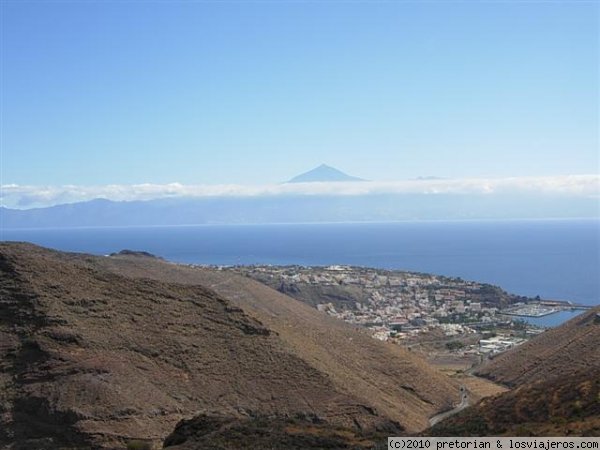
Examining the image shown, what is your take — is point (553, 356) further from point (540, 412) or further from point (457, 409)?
point (540, 412)

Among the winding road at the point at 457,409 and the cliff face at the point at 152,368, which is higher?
the cliff face at the point at 152,368

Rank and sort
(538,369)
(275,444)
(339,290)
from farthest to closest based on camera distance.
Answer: (339,290) < (538,369) < (275,444)

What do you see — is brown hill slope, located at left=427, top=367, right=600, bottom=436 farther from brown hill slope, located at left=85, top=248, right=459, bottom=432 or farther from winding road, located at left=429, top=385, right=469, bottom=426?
winding road, located at left=429, top=385, right=469, bottom=426

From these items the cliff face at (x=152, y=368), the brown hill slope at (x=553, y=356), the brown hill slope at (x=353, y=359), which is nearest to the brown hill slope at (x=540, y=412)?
the cliff face at (x=152, y=368)

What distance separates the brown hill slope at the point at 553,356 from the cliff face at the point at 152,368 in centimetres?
745

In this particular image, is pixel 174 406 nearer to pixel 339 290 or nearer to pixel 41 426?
pixel 41 426

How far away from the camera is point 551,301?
110688 mm

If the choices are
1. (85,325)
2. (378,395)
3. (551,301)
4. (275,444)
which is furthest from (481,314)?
(275,444)

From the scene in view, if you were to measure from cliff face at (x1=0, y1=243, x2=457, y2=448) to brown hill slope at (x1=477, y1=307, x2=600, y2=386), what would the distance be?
745cm

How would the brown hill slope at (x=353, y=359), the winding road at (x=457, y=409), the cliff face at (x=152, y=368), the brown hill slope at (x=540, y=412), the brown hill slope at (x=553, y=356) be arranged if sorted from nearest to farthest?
1. the brown hill slope at (x=540, y=412)
2. the cliff face at (x=152, y=368)
3. the brown hill slope at (x=353, y=359)
4. the winding road at (x=457, y=409)
5. the brown hill slope at (x=553, y=356)

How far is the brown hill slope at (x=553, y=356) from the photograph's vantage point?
154ft

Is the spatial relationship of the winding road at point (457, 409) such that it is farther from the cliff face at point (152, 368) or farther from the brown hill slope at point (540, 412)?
the brown hill slope at point (540, 412)

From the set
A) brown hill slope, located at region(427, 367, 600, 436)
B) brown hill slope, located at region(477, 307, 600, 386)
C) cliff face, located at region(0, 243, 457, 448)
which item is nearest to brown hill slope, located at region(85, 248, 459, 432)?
cliff face, located at region(0, 243, 457, 448)

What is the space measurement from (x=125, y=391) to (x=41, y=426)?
3.93 meters
